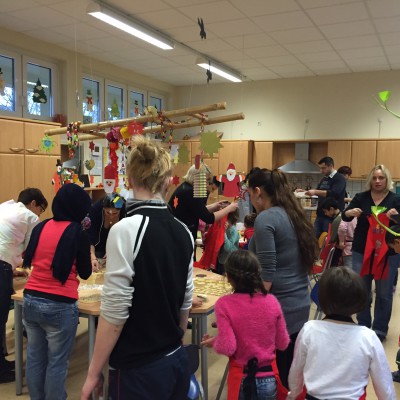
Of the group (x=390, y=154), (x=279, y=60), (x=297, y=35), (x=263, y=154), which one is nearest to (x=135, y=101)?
(x=263, y=154)

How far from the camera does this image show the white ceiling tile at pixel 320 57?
5.95m

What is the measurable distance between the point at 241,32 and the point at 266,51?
959 mm

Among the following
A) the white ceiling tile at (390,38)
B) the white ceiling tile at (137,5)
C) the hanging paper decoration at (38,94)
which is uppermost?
the white ceiling tile at (390,38)

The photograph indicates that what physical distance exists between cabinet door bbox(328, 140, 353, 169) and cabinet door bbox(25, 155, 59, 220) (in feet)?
15.6

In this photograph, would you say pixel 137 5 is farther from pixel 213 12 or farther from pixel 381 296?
pixel 381 296

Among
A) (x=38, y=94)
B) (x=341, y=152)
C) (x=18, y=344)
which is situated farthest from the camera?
(x=341, y=152)

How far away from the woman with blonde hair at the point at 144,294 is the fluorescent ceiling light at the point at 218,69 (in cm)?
519

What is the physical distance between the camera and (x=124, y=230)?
3.86 ft

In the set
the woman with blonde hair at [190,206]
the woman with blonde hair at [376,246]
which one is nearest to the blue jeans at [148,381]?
the woman with blonde hair at [190,206]

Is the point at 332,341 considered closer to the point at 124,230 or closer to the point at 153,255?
the point at 153,255

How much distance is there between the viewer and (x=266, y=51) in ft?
19.2

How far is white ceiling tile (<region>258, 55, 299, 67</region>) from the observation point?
6223mm

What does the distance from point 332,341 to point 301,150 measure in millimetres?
6477

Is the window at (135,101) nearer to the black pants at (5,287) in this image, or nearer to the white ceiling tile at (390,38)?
the white ceiling tile at (390,38)
